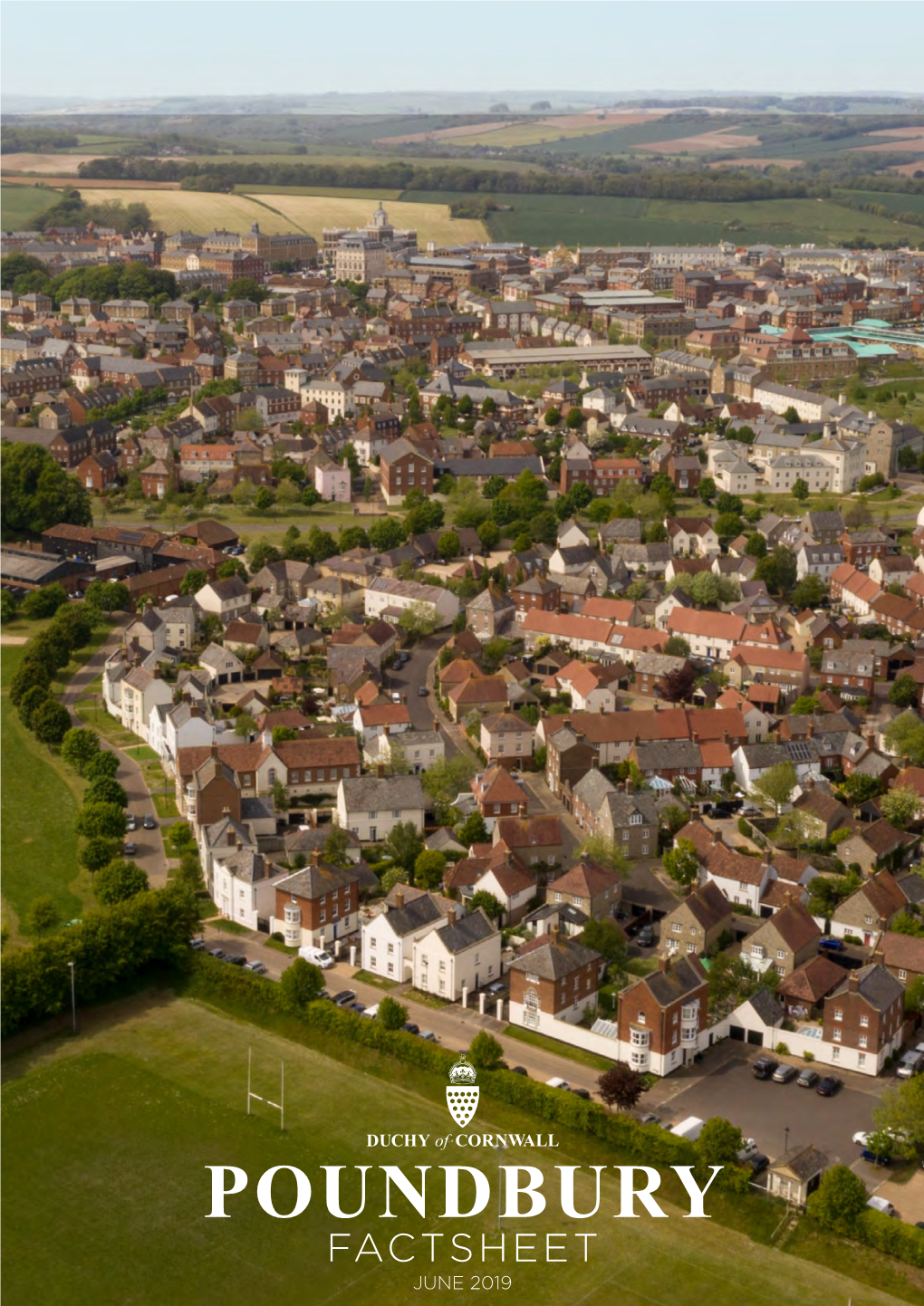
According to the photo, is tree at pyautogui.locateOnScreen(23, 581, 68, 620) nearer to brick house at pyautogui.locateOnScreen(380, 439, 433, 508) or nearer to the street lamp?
brick house at pyautogui.locateOnScreen(380, 439, 433, 508)

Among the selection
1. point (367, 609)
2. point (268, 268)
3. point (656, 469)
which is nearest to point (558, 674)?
point (367, 609)

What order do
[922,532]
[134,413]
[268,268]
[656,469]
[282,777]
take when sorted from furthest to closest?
[268,268] → [134,413] → [656,469] → [922,532] → [282,777]

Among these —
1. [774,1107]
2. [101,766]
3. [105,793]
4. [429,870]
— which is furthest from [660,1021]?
[101,766]

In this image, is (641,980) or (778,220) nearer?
(641,980)

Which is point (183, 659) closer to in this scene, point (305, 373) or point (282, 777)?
point (282, 777)

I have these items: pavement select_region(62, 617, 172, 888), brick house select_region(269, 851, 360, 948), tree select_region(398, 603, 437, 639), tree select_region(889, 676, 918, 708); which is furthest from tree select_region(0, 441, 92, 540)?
brick house select_region(269, 851, 360, 948)

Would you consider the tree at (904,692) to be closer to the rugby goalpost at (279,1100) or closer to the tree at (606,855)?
the tree at (606,855)
